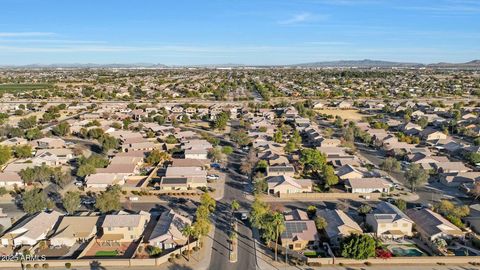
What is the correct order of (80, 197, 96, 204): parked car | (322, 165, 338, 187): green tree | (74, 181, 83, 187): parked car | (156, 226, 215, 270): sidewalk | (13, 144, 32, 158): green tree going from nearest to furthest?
(156, 226, 215, 270): sidewalk
(80, 197, 96, 204): parked car
(322, 165, 338, 187): green tree
(74, 181, 83, 187): parked car
(13, 144, 32, 158): green tree

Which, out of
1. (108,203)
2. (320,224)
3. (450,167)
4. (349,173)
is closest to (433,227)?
(320,224)

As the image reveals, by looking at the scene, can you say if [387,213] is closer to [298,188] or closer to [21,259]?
[298,188]

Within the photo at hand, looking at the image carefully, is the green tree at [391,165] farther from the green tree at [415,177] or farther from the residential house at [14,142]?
the residential house at [14,142]

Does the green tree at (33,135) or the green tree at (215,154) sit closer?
the green tree at (215,154)

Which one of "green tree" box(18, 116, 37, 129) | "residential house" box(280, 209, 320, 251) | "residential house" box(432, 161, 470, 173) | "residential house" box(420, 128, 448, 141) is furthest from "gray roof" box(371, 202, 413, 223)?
"green tree" box(18, 116, 37, 129)

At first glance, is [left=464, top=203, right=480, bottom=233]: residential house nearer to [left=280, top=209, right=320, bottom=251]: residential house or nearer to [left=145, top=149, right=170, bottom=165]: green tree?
[left=280, top=209, right=320, bottom=251]: residential house

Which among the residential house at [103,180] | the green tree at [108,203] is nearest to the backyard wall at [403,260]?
the green tree at [108,203]
